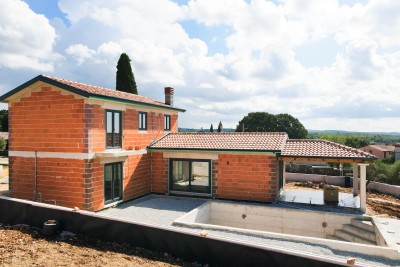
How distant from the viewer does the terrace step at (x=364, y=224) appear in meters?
12.3

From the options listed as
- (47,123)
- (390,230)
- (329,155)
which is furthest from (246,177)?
(47,123)

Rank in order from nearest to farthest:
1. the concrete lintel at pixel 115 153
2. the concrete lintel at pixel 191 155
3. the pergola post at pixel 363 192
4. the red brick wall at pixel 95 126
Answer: the red brick wall at pixel 95 126 → the concrete lintel at pixel 115 153 → the pergola post at pixel 363 192 → the concrete lintel at pixel 191 155

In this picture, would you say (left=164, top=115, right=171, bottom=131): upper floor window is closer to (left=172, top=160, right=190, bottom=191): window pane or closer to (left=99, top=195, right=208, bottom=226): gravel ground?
(left=172, top=160, right=190, bottom=191): window pane

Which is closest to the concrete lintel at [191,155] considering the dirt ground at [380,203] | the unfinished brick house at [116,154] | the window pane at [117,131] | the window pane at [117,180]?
the unfinished brick house at [116,154]

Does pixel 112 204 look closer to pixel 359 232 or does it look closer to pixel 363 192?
pixel 359 232

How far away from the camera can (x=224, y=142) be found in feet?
56.9

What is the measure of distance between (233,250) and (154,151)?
10493 millimetres

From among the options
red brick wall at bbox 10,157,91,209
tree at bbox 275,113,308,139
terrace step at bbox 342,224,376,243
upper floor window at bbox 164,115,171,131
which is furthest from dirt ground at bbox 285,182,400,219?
tree at bbox 275,113,308,139

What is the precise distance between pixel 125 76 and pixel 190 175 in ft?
58.6

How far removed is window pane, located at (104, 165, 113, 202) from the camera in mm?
14531

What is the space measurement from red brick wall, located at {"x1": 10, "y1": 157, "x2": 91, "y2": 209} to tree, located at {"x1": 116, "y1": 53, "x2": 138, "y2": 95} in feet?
56.2

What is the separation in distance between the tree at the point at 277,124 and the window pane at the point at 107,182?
56479 mm

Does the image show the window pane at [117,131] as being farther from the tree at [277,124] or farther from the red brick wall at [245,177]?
the tree at [277,124]

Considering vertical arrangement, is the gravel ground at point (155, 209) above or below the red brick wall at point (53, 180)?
below
